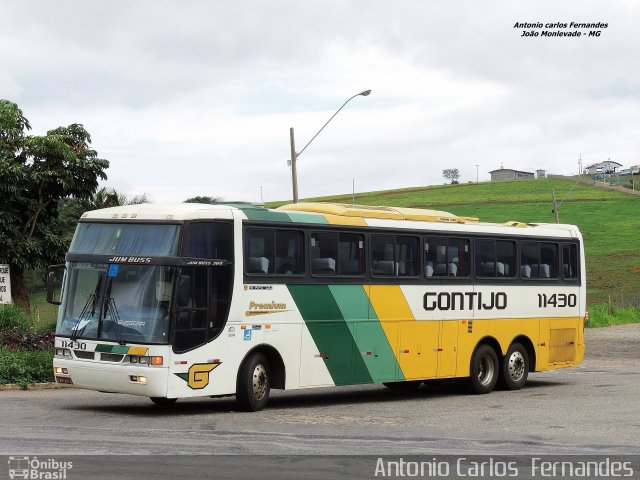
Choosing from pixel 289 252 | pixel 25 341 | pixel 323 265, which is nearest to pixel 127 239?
pixel 289 252

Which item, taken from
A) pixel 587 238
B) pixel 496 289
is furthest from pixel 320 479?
pixel 587 238

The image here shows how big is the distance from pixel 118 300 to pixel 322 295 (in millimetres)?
3856

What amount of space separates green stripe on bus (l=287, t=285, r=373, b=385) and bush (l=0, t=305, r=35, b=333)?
34.0 feet

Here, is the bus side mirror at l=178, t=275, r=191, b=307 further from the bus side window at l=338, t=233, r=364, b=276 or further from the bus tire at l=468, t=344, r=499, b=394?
the bus tire at l=468, t=344, r=499, b=394

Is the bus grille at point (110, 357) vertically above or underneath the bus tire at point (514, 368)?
above

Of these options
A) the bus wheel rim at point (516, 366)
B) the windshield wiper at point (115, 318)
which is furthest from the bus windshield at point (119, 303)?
the bus wheel rim at point (516, 366)

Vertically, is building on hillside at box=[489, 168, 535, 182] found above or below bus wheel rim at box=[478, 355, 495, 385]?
above

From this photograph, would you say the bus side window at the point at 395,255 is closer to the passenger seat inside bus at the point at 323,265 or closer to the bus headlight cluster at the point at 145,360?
the passenger seat inside bus at the point at 323,265

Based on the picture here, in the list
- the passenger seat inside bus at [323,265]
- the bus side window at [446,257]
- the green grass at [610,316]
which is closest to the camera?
the passenger seat inside bus at [323,265]

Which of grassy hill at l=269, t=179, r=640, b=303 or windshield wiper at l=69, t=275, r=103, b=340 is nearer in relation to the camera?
windshield wiper at l=69, t=275, r=103, b=340

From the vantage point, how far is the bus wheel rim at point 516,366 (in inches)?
936

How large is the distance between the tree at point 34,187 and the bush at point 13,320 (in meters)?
2.52

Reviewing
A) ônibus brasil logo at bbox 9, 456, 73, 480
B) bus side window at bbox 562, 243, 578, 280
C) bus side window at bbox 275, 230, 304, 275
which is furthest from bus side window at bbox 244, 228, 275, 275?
bus side window at bbox 562, 243, 578, 280

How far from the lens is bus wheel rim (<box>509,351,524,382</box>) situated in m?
23.8
